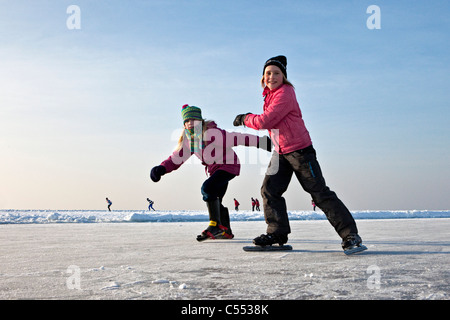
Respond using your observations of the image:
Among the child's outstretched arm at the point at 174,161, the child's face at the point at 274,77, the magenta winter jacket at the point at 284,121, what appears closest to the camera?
the magenta winter jacket at the point at 284,121

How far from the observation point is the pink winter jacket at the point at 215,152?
4230mm

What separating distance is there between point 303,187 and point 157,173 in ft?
6.33

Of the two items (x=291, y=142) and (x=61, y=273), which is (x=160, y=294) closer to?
(x=61, y=273)

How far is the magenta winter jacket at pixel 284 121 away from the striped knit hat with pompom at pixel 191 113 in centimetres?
129

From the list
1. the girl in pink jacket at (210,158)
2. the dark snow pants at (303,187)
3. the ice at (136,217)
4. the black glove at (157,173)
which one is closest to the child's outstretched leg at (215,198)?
the girl in pink jacket at (210,158)

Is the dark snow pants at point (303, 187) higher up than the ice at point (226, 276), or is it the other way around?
the dark snow pants at point (303, 187)

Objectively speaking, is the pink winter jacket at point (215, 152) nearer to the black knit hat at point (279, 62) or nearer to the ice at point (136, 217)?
the black knit hat at point (279, 62)

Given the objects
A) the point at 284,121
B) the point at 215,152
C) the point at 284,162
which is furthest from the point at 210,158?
the point at 284,121

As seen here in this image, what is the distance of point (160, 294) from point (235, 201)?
108ft

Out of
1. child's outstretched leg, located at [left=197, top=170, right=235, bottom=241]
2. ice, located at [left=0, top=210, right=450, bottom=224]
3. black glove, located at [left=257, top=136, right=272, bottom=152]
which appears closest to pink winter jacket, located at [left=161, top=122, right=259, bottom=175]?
child's outstretched leg, located at [left=197, top=170, right=235, bottom=241]

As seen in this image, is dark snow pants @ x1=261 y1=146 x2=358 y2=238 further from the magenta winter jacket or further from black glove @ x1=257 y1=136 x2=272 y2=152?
black glove @ x1=257 y1=136 x2=272 y2=152

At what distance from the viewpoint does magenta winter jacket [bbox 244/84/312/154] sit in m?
3.13

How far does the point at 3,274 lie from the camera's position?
81.4 inches

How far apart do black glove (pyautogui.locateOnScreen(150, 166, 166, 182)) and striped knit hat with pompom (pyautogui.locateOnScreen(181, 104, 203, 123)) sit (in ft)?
2.11
